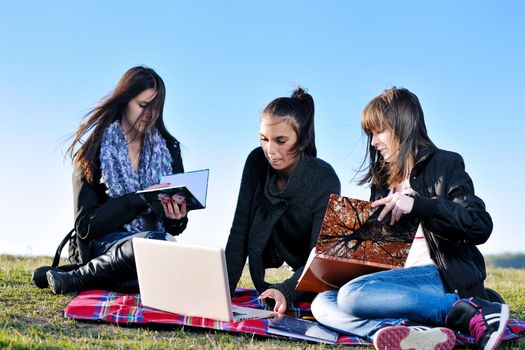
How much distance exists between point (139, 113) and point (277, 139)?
1520mm

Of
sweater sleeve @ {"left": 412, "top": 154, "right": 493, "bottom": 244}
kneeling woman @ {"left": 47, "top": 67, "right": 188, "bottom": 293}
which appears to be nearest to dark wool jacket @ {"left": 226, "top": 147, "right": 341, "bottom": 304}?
kneeling woman @ {"left": 47, "top": 67, "right": 188, "bottom": 293}

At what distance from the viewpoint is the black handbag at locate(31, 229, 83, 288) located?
5.48 m

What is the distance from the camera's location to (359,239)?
4.09 metres

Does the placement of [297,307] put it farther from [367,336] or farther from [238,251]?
[367,336]

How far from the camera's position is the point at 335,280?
4.38 metres

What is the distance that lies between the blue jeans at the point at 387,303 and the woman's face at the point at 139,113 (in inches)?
95.5

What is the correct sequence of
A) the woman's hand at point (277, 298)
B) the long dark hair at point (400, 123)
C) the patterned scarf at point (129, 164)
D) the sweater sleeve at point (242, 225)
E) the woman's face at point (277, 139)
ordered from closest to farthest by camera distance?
the long dark hair at point (400, 123), the woman's hand at point (277, 298), the woman's face at point (277, 139), the sweater sleeve at point (242, 225), the patterned scarf at point (129, 164)

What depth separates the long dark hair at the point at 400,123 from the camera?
434 cm

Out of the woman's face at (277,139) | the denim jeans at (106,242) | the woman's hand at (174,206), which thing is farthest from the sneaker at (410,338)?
the denim jeans at (106,242)

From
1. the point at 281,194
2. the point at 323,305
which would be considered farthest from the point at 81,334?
the point at 281,194

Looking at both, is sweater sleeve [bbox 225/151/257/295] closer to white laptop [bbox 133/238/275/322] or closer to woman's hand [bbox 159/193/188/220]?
woman's hand [bbox 159/193/188/220]

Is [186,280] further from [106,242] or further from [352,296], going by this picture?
[106,242]

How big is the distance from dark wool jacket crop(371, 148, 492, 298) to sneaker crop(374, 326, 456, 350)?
61cm

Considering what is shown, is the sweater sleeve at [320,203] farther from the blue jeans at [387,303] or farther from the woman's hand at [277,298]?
the blue jeans at [387,303]
